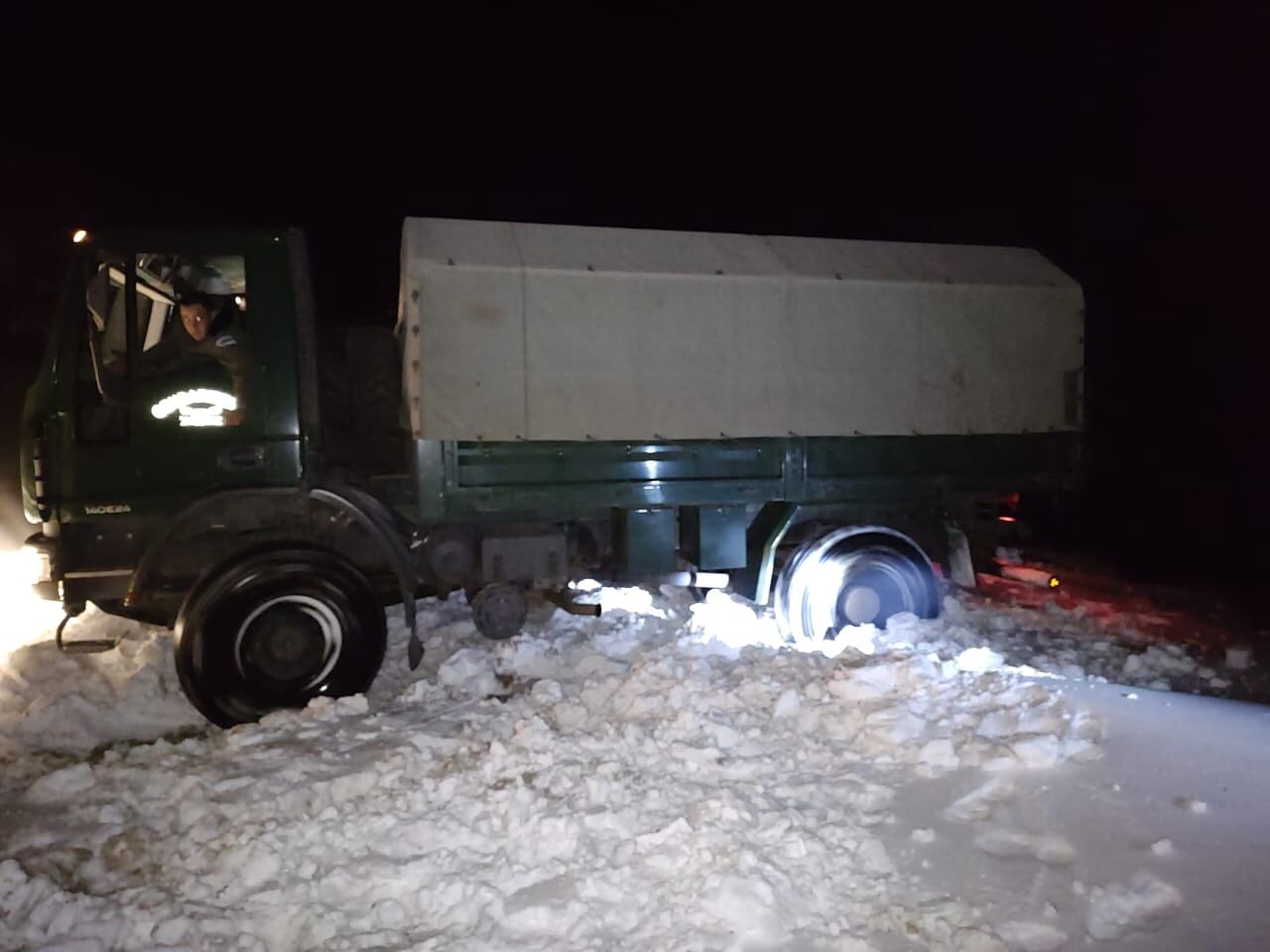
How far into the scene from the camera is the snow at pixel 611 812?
3447 millimetres

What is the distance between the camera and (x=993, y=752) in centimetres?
475

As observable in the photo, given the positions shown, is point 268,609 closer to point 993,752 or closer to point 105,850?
point 105,850

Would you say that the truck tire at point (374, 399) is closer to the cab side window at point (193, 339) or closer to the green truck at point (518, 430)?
the green truck at point (518, 430)

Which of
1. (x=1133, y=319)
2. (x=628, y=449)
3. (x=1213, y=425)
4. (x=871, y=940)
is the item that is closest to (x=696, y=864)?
(x=871, y=940)

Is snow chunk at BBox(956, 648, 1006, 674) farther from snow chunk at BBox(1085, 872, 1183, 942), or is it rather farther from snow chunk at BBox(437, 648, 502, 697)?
snow chunk at BBox(437, 648, 502, 697)

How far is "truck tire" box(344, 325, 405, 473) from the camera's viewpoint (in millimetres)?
6590

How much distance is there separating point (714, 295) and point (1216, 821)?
4349 millimetres

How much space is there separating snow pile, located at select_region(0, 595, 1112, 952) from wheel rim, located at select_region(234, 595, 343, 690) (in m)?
0.36

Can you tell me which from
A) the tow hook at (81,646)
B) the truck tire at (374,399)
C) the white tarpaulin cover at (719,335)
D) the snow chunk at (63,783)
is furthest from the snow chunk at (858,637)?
the tow hook at (81,646)

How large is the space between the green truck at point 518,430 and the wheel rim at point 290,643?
17 mm

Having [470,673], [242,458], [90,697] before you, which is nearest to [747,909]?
[470,673]

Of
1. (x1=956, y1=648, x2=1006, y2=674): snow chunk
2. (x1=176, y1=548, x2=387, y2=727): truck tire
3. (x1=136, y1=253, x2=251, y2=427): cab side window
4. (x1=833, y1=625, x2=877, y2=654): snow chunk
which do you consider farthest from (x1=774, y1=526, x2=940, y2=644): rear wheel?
(x1=136, y1=253, x2=251, y2=427): cab side window

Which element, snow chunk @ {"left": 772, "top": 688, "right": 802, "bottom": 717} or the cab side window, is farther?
the cab side window

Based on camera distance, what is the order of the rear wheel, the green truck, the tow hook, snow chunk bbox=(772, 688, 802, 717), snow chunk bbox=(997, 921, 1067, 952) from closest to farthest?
snow chunk bbox=(997, 921, 1067, 952) < snow chunk bbox=(772, 688, 802, 717) < the tow hook < the green truck < the rear wheel
